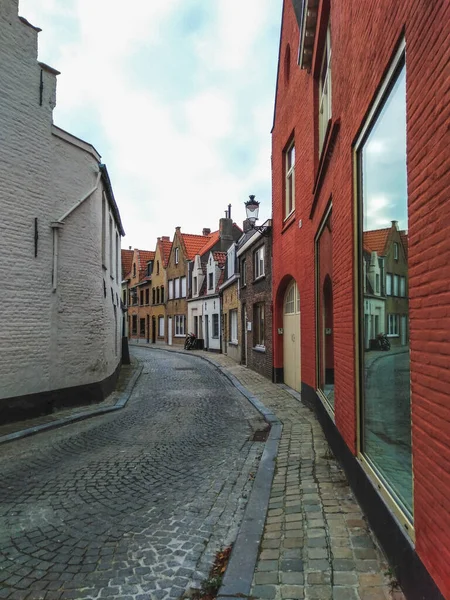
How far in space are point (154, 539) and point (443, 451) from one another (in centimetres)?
253

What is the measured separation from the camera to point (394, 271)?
3.12 m

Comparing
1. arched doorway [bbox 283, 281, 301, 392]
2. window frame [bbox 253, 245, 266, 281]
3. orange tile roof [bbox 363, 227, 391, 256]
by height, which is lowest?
arched doorway [bbox 283, 281, 301, 392]

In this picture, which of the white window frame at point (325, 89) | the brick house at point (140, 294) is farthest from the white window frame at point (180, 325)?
the white window frame at point (325, 89)

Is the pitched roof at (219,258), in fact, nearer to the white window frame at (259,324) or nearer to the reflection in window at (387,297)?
the white window frame at (259,324)

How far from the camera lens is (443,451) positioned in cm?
208

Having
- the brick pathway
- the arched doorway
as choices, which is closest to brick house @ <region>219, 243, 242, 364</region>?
the arched doorway

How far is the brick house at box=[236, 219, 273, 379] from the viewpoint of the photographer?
13438 millimetres

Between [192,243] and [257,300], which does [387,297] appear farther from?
[192,243]

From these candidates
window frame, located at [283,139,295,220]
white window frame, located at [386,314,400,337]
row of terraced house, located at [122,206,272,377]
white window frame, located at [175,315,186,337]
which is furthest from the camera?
white window frame, located at [175,315,186,337]

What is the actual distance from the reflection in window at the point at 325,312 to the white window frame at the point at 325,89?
1.52 meters

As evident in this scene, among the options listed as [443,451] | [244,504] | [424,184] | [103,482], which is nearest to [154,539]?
[244,504]

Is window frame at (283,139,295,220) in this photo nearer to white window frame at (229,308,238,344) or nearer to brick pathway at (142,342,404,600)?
brick pathway at (142,342,404,600)

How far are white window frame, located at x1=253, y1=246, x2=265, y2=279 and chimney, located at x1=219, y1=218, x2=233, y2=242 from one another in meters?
14.9

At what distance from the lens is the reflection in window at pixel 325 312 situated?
21.0ft
